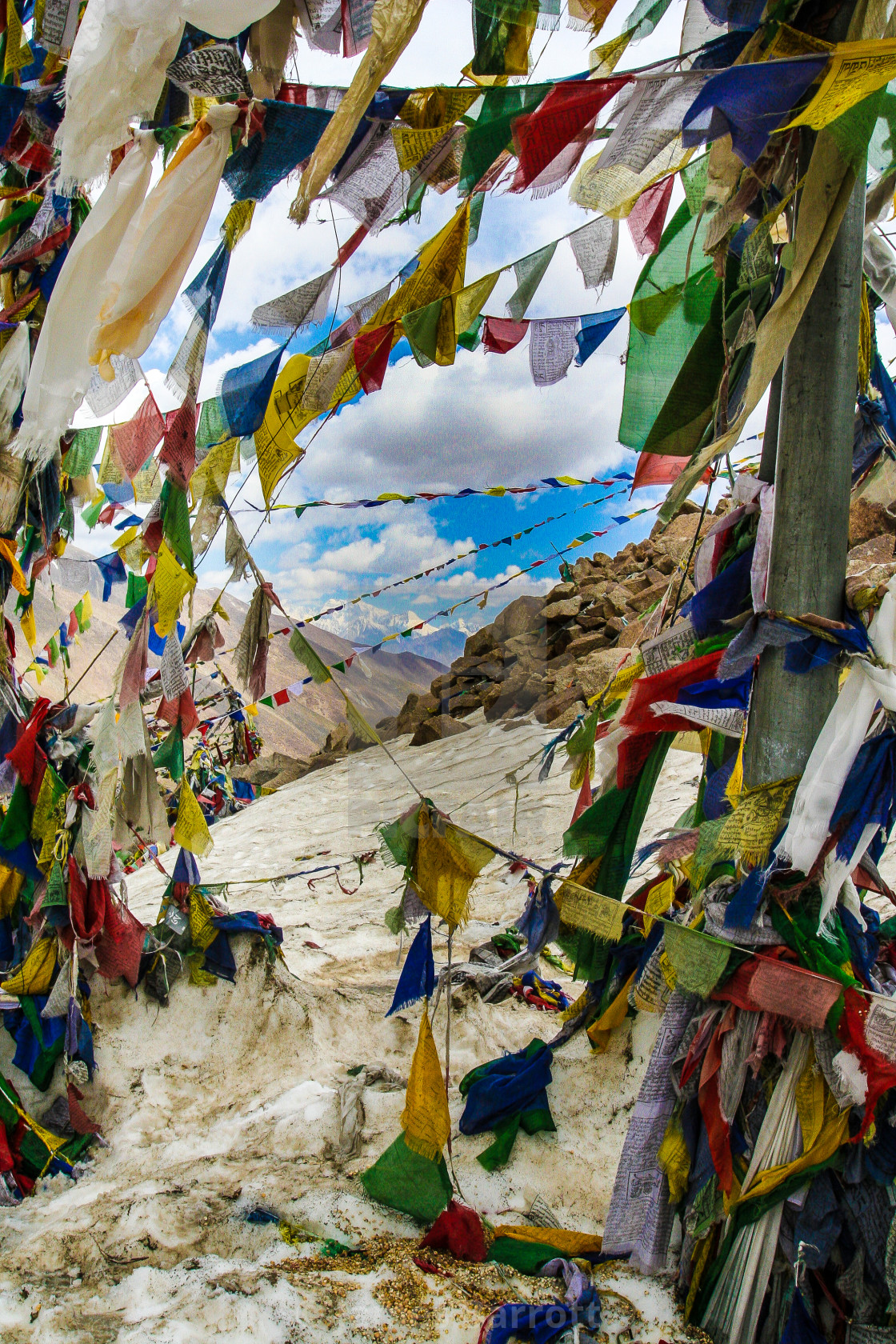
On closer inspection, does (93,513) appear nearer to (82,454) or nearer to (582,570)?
(82,454)

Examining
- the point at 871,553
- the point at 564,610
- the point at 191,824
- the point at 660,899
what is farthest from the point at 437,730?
the point at 191,824

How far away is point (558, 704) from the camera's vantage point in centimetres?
992

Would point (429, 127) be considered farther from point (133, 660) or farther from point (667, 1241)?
point (667, 1241)

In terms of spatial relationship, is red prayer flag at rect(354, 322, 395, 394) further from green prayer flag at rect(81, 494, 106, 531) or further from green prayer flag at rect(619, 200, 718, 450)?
green prayer flag at rect(81, 494, 106, 531)

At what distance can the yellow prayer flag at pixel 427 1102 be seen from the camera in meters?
2.67

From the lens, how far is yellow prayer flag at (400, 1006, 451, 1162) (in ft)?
8.76

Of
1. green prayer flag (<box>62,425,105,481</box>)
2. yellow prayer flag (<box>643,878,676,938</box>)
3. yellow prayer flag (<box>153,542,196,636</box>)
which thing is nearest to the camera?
yellow prayer flag (<box>153,542,196,636</box>)

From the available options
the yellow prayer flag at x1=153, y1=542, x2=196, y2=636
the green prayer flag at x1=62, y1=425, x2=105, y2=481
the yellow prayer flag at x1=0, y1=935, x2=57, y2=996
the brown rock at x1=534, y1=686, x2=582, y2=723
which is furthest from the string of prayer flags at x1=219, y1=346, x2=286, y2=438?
the brown rock at x1=534, y1=686, x2=582, y2=723

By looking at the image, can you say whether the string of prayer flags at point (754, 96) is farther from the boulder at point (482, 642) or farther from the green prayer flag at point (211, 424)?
Answer: the boulder at point (482, 642)

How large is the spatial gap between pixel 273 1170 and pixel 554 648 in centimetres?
1017

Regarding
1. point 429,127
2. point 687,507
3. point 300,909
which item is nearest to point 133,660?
point 429,127

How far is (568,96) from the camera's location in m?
1.82

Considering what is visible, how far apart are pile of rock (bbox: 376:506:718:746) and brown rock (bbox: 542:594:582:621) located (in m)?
0.01

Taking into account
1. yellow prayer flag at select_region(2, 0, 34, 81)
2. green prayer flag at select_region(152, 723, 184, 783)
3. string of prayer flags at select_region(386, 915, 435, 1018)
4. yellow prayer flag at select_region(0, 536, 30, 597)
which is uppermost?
yellow prayer flag at select_region(2, 0, 34, 81)
